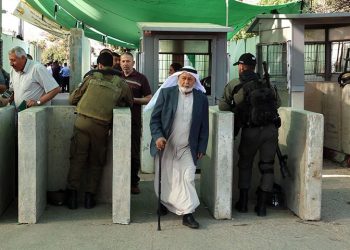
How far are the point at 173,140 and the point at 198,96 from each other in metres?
0.54

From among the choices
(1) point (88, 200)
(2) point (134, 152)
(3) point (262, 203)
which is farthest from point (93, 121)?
(3) point (262, 203)

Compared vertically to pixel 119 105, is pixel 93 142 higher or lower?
lower

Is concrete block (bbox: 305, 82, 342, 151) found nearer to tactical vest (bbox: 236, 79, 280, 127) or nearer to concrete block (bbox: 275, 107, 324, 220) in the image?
concrete block (bbox: 275, 107, 324, 220)

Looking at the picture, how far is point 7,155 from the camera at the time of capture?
6.25 meters

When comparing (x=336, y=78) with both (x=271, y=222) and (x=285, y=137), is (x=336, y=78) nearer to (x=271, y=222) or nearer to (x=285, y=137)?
(x=285, y=137)

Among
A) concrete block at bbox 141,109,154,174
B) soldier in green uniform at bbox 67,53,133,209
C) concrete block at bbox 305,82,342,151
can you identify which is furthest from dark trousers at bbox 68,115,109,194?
concrete block at bbox 305,82,342,151

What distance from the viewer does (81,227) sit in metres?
5.72

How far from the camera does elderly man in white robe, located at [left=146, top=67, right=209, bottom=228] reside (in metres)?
5.76

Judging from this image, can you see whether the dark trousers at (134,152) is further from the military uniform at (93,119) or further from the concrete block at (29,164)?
the concrete block at (29,164)

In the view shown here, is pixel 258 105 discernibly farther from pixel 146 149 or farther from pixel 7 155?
pixel 146 149

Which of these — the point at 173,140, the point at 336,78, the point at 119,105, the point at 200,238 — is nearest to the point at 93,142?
the point at 119,105

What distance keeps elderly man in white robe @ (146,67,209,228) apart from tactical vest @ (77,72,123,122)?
0.54 m

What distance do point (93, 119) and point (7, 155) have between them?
1095mm

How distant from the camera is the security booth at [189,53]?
9125 mm
